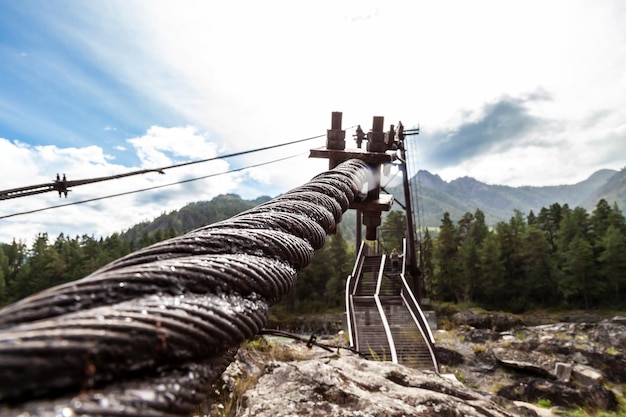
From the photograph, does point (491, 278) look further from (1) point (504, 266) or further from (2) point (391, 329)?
(2) point (391, 329)

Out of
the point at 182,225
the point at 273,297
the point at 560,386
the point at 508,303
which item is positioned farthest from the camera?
the point at 182,225

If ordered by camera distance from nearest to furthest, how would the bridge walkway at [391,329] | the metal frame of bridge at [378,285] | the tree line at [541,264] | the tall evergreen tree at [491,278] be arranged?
1. the metal frame of bridge at [378,285]
2. the bridge walkway at [391,329]
3. the tree line at [541,264]
4. the tall evergreen tree at [491,278]

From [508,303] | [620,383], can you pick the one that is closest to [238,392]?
[620,383]

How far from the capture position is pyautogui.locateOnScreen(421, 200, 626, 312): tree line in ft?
136

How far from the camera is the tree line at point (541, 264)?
41.4 metres

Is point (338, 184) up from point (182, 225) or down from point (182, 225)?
down

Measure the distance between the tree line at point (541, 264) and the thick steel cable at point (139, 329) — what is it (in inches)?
1949

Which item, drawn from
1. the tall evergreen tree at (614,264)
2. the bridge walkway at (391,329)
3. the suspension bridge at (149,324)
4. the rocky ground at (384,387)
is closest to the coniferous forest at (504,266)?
the tall evergreen tree at (614,264)

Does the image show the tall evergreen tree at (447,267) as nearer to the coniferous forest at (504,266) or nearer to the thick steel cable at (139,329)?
the coniferous forest at (504,266)

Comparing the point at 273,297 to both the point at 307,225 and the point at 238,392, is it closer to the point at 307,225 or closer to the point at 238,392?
the point at 307,225

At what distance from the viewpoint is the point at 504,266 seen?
48.2 metres

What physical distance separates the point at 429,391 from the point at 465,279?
49.1m

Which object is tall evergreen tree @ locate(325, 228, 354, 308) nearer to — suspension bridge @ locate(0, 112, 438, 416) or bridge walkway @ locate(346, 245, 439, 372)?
bridge walkway @ locate(346, 245, 439, 372)

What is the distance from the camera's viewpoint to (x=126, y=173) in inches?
124
